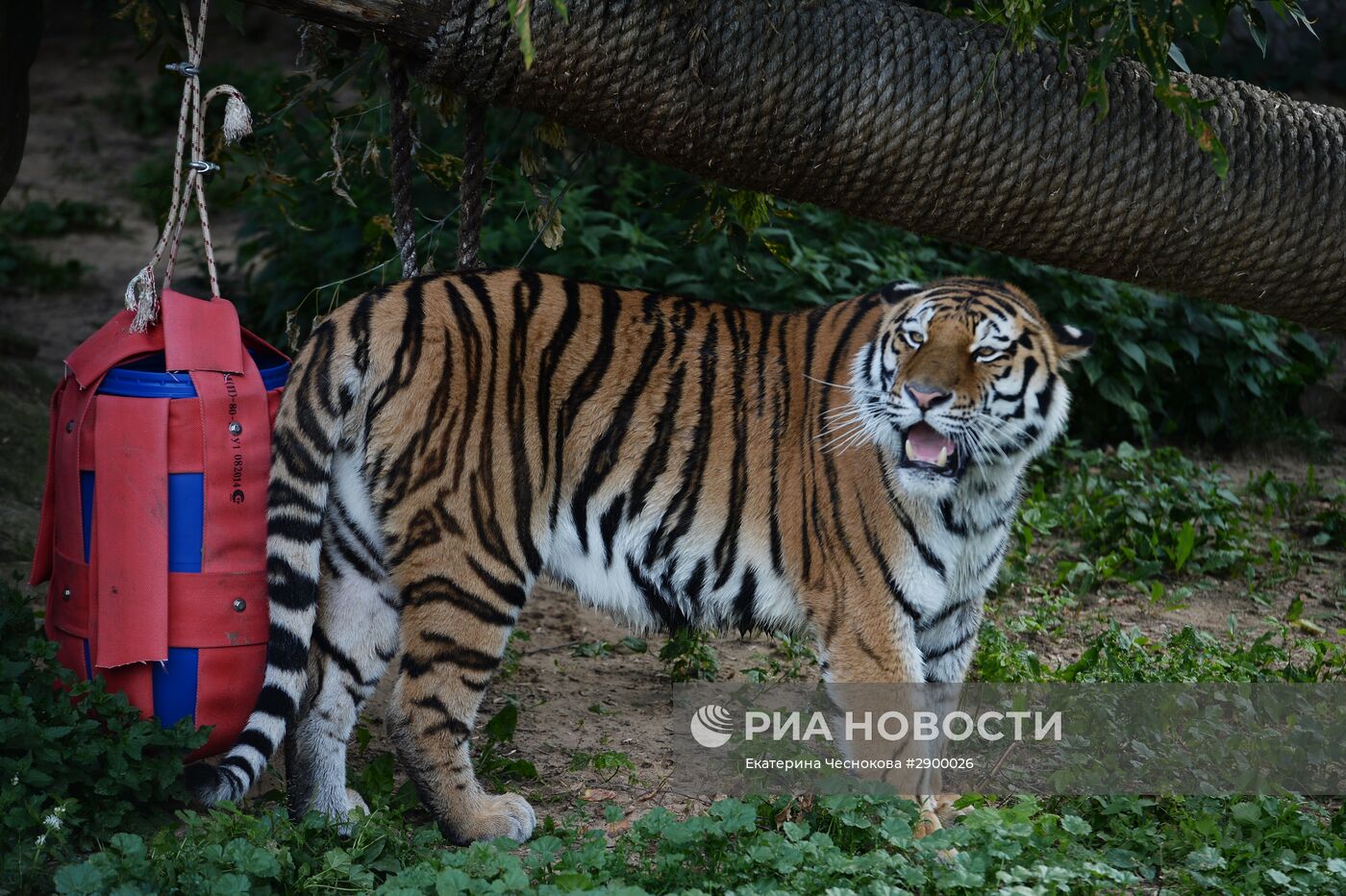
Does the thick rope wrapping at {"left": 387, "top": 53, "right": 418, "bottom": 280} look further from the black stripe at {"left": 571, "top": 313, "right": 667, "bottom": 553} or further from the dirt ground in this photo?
the dirt ground

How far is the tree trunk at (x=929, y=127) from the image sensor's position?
11.5ft

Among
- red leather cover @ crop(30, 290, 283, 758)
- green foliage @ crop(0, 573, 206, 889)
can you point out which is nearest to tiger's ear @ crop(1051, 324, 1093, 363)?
red leather cover @ crop(30, 290, 283, 758)

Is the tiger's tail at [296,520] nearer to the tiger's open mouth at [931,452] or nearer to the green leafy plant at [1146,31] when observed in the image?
the tiger's open mouth at [931,452]

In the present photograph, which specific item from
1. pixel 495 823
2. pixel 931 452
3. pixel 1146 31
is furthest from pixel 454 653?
pixel 1146 31

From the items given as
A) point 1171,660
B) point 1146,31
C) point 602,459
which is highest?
point 1146,31

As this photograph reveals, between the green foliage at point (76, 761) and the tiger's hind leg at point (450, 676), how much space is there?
513 mm

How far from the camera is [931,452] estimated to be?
334 cm

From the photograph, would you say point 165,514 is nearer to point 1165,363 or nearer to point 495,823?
point 495,823

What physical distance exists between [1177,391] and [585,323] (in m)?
4.37

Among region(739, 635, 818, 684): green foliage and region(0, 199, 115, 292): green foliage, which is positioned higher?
region(0, 199, 115, 292): green foliage

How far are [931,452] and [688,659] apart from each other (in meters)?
1.50

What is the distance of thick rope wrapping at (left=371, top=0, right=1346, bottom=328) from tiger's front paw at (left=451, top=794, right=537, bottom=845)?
1.81 metres

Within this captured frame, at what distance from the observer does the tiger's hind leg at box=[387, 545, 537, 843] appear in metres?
3.32

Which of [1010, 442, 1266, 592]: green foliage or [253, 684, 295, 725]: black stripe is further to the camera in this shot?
[1010, 442, 1266, 592]: green foliage
